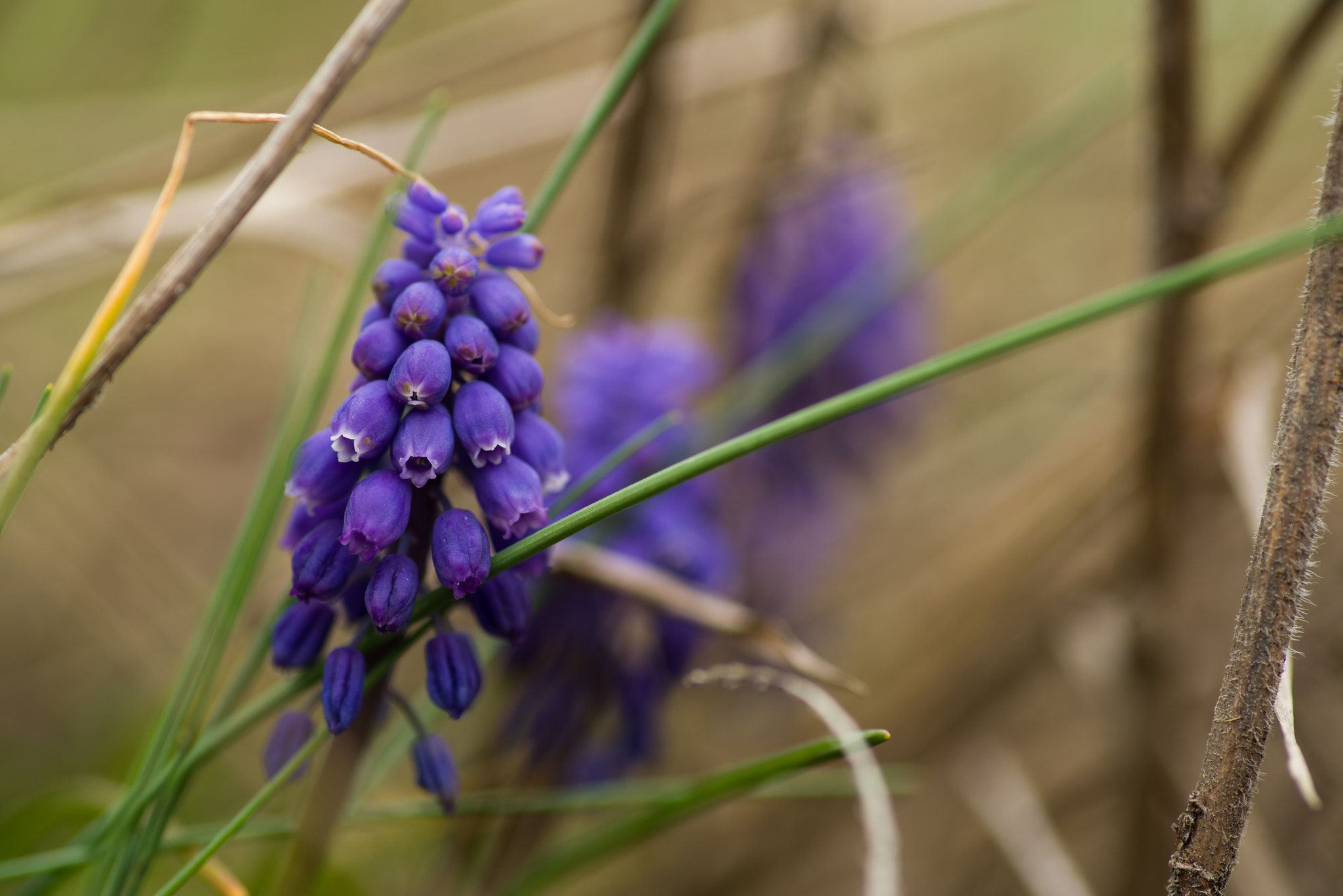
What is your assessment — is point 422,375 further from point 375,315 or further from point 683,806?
point 683,806

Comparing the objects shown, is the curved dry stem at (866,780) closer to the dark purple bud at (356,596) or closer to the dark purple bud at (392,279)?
the dark purple bud at (356,596)

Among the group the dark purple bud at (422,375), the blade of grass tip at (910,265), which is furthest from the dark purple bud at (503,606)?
the blade of grass tip at (910,265)

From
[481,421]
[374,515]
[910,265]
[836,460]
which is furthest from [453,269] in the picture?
[836,460]

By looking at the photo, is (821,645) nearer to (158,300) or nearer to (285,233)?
Result: (285,233)

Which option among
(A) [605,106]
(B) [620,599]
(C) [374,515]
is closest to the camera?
(C) [374,515]

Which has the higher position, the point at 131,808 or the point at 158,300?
the point at 158,300

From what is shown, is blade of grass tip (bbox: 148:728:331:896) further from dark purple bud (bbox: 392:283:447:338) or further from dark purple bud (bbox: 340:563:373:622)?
dark purple bud (bbox: 392:283:447:338)

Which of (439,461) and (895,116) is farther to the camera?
(895,116)

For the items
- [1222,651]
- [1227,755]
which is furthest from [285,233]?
[1222,651]
